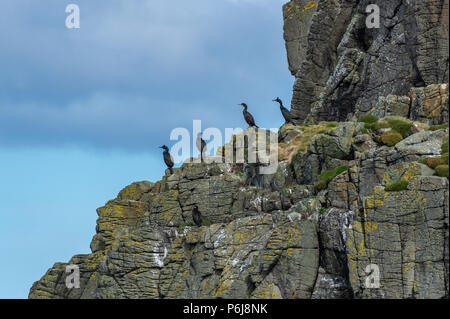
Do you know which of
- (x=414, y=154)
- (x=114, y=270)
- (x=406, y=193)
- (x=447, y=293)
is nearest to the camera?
(x=447, y=293)

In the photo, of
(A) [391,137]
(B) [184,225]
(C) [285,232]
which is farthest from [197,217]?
(A) [391,137]

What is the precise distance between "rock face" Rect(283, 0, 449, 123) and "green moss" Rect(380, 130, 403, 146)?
546cm

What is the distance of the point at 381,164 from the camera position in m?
47.8

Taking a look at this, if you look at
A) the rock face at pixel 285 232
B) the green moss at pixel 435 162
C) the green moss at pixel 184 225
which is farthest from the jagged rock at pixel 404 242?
the green moss at pixel 184 225

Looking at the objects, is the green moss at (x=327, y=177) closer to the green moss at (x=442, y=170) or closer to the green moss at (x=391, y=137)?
the green moss at (x=391, y=137)

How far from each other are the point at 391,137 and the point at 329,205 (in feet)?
20.6

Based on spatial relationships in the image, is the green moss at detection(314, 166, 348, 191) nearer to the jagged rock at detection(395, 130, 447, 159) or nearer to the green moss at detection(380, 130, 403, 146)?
the green moss at detection(380, 130, 403, 146)

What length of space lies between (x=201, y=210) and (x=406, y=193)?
71.8 feet

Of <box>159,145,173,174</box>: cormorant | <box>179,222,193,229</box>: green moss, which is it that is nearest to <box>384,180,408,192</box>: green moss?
<box>179,222,193,229</box>: green moss

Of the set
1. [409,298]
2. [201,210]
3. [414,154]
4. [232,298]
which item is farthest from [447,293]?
[201,210]

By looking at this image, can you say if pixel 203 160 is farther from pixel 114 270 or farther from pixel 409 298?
pixel 409 298

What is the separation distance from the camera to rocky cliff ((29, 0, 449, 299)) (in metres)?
41.9

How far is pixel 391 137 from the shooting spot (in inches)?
2044

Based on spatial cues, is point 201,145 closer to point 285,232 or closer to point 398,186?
point 285,232
